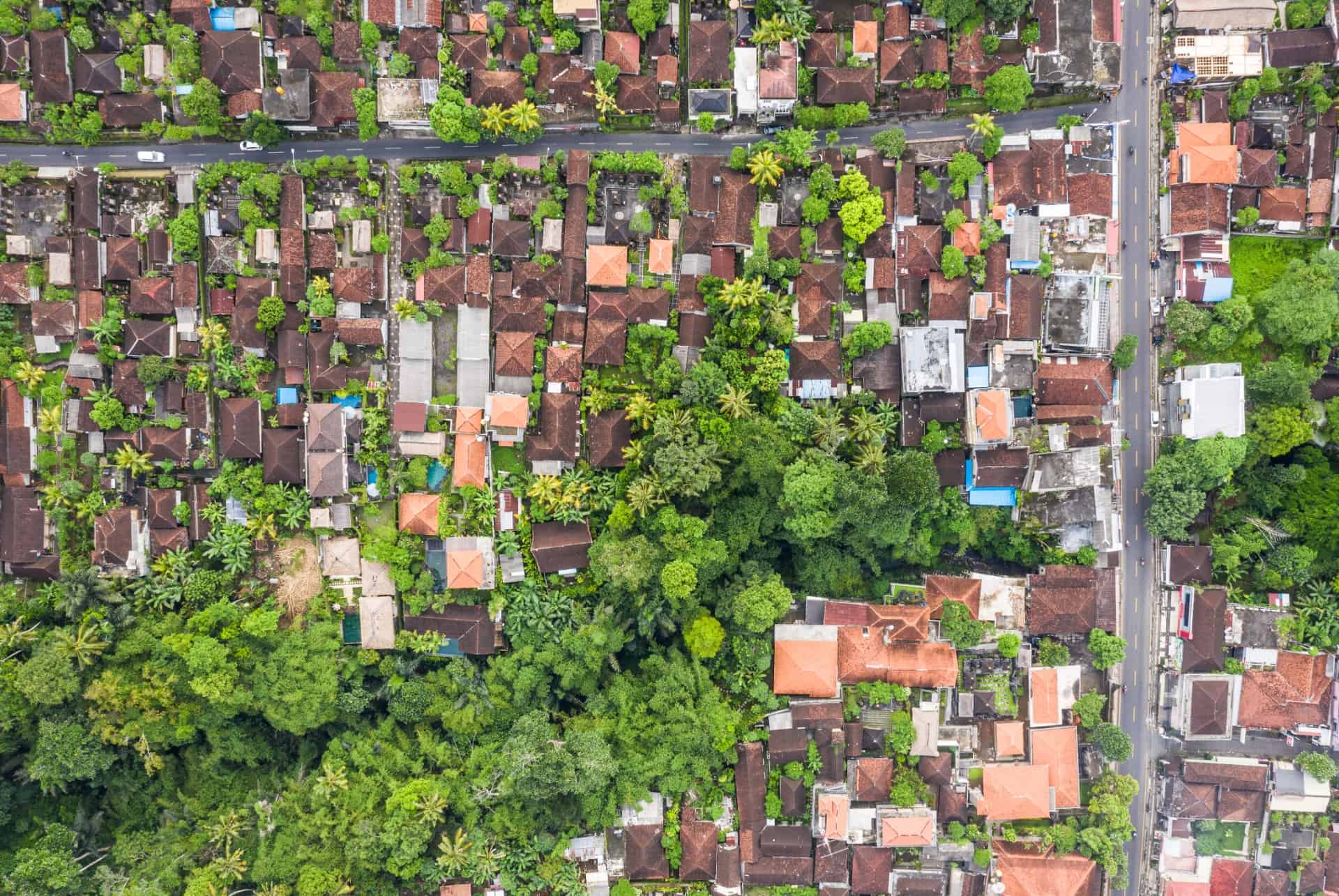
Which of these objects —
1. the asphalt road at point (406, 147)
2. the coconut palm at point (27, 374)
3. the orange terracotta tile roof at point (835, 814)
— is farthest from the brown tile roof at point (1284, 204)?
the coconut palm at point (27, 374)

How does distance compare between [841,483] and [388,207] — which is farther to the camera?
[388,207]

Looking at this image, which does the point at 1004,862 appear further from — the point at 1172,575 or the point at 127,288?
the point at 127,288

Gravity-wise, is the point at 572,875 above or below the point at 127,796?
below

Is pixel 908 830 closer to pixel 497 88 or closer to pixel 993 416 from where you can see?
pixel 993 416

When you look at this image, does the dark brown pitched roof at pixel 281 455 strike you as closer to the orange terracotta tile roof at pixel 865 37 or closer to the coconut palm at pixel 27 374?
the coconut palm at pixel 27 374

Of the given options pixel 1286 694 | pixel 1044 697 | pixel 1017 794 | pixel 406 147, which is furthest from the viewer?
pixel 406 147

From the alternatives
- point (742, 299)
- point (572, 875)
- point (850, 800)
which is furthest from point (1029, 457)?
point (572, 875)

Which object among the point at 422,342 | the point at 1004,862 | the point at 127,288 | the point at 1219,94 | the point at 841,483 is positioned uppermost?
the point at 1219,94

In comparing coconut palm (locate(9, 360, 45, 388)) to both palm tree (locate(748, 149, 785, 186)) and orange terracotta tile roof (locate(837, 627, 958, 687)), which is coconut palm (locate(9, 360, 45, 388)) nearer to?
palm tree (locate(748, 149, 785, 186))

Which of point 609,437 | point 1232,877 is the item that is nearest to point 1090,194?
point 609,437
